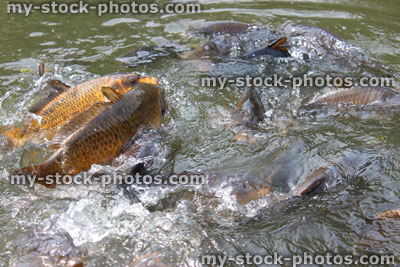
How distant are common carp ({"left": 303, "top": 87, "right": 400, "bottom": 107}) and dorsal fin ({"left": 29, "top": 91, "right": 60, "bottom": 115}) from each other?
265 cm

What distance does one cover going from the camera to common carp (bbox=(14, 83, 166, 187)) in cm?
310

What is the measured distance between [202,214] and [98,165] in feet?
3.10

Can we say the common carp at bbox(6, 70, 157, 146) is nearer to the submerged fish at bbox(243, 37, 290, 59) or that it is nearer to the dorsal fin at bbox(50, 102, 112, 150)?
the dorsal fin at bbox(50, 102, 112, 150)

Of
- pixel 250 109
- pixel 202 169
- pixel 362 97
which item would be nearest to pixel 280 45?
→ pixel 362 97

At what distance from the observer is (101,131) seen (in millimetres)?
3396

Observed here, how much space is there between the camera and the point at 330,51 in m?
5.55

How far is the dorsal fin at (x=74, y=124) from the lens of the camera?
334 centimetres

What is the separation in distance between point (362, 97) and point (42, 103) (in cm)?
330

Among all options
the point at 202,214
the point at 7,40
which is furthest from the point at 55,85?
the point at 7,40

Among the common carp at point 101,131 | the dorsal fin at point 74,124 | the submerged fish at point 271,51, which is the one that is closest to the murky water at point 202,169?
the submerged fish at point 271,51

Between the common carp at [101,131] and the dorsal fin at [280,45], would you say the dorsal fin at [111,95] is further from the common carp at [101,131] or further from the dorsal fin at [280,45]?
the dorsal fin at [280,45]

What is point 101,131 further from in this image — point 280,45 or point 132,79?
point 280,45

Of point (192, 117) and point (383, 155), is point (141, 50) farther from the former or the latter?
point (383, 155)

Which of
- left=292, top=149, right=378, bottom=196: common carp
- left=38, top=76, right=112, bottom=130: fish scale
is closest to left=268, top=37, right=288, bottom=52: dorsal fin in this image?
left=292, top=149, right=378, bottom=196: common carp
